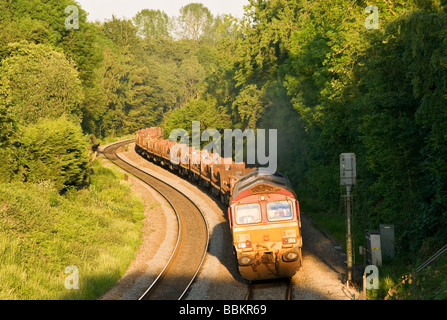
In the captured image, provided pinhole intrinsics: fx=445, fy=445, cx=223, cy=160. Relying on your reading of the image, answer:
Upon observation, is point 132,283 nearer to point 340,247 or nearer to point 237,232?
point 237,232

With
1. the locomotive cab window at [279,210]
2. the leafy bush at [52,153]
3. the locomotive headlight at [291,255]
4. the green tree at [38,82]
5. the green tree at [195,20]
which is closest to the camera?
the locomotive headlight at [291,255]

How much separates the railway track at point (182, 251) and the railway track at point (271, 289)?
91.6 inches

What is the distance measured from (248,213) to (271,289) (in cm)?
273

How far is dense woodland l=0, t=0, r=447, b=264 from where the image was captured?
50.7 ft

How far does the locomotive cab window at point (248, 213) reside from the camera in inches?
611

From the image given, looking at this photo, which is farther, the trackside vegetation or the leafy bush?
the leafy bush

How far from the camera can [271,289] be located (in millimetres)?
15406

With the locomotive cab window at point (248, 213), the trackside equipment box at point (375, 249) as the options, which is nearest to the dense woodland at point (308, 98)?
the trackside equipment box at point (375, 249)

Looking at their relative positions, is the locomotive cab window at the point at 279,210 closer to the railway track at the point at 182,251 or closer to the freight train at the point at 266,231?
the freight train at the point at 266,231

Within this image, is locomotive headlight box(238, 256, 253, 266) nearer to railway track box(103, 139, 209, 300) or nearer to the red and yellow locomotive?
the red and yellow locomotive

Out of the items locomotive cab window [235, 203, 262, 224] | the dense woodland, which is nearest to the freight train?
locomotive cab window [235, 203, 262, 224]

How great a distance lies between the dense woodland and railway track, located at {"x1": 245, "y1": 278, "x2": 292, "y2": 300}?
194 inches
